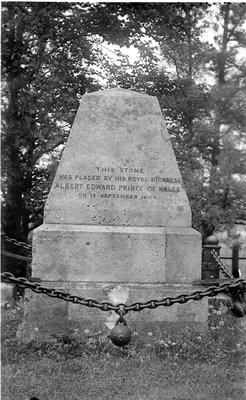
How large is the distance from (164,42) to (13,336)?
6.61 meters

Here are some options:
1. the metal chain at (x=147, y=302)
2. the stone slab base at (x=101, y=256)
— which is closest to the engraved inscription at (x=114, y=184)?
Result: the stone slab base at (x=101, y=256)

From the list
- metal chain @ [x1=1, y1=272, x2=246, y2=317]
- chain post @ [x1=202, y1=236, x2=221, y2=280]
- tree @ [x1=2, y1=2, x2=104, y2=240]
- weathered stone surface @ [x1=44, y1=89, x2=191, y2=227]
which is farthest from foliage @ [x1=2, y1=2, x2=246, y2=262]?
metal chain @ [x1=1, y1=272, x2=246, y2=317]

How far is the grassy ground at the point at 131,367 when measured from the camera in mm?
3572

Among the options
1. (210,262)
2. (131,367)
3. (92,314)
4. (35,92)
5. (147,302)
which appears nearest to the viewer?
(147,302)

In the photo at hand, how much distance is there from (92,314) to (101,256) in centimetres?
57

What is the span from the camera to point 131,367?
13.5ft

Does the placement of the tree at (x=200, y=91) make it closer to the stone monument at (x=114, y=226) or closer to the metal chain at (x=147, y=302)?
the stone monument at (x=114, y=226)

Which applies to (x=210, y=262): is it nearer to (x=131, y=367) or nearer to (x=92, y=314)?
(x=92, y=314)

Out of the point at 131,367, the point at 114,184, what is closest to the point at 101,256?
the point at 114,184

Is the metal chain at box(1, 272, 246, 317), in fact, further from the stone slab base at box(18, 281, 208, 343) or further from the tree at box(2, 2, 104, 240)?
the tree at box(2, 2, 104, 240)

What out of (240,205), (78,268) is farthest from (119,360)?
(240,205)

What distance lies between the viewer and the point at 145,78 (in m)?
9.72

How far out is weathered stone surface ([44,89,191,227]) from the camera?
526 cm

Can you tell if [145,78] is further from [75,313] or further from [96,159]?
[75,313]
